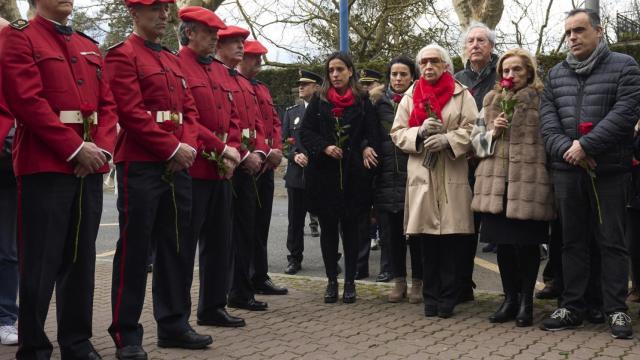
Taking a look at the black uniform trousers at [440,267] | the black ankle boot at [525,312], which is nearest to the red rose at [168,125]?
the black uniform trousers at [440,267]

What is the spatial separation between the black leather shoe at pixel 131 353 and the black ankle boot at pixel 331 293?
2.17m

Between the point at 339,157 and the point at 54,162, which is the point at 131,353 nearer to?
the point at 54,162

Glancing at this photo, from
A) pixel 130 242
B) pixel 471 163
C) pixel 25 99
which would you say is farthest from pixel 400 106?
pixel 25 99

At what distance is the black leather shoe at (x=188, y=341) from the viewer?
4.86 m

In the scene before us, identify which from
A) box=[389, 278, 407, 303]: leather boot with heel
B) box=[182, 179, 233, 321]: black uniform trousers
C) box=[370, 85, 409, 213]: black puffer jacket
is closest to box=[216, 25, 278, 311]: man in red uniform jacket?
box=[182, 179, 233, 321]: black uniform trousers

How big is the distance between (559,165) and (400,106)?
1464 millimetres

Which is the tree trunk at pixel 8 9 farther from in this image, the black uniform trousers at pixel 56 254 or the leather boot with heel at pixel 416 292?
the black uniform trousers at pixel 56 254

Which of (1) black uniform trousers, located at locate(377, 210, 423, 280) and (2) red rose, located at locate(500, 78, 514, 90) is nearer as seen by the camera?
(2) red rose, located at locate(500, 78, 514, 90)

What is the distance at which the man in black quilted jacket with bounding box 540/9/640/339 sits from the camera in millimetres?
5105

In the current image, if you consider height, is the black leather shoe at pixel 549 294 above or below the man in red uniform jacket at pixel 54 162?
below

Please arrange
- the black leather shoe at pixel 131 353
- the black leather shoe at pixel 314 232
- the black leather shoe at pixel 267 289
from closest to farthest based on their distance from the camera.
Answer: the black leather shoe at pixel 131 353
the black leather shoe at pixel 267 289
the black leather shoe at pixel 314 232

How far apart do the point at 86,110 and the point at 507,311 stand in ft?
11.3

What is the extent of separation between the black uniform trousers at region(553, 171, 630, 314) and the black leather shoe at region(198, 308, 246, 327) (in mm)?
2481

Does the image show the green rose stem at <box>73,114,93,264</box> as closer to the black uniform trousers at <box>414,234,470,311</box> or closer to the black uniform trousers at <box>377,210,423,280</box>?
the black uniform trousers at <box>414,234,470,311</box>
